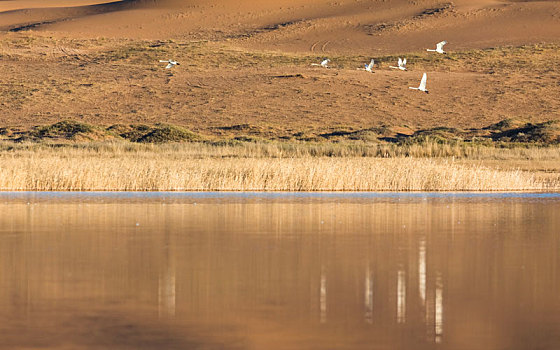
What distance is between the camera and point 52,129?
56375mm

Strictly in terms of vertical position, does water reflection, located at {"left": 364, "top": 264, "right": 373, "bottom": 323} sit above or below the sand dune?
below

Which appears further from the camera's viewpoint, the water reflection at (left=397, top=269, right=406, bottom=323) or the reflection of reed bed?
the reflection of reed bed

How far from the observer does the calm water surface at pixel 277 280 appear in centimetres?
841

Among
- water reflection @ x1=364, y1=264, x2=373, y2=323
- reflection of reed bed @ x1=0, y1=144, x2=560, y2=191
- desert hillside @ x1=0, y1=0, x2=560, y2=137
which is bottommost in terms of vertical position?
water reflection @ x1=364, y1=264, x2=373, y2=323

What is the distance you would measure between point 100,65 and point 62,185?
57.2 meters

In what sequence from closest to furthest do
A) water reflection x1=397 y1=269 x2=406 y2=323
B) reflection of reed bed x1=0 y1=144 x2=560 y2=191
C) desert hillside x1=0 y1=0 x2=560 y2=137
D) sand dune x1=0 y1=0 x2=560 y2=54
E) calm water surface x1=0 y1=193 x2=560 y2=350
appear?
calm water surface x1=0 y1=193 x2=560 y2=350, water reflection x1=397 y1=269 x2=406 y2=323, reflection of reed bed x1=0 y1=144 x2=560 y2=191, desert hillside x1=0 y1=0 x2=560 y2=137, sand dune x1=0 y1=0 x2=560 y2=54

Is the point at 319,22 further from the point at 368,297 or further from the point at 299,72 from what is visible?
the point at 368,297

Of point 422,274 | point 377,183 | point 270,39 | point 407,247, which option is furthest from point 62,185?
point 270,39

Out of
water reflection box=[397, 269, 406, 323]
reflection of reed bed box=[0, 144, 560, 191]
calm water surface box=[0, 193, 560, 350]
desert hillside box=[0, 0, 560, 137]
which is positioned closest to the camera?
calm water surface box=[0, 193, 560, 350]

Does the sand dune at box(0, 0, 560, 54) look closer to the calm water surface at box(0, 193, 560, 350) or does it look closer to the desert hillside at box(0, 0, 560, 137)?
the desert hillside at box(0, 0, 560, 137)

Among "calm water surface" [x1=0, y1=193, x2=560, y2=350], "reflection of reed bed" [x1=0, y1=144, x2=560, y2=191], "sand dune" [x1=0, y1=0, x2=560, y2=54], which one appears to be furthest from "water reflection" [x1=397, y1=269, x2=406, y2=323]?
"sand dune" [x1=0, y1=0, x2=560, y2=54]

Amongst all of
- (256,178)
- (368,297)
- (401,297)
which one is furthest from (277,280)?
(256,178)

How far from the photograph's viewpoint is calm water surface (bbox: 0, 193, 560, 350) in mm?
8406

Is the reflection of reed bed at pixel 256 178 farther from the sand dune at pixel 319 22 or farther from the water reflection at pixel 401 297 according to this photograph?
the sand dune at pixel 319 22
